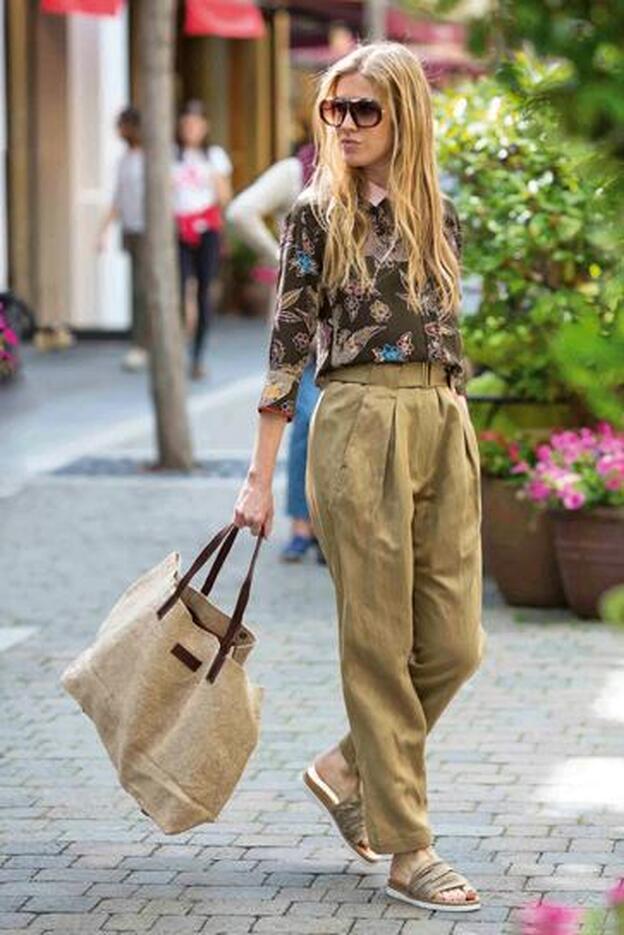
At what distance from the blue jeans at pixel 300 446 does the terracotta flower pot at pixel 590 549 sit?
1.09 metres

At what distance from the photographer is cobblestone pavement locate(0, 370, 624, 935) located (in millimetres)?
5297

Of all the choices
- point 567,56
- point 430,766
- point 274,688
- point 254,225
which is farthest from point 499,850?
point 254,225

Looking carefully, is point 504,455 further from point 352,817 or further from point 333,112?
point 333,112

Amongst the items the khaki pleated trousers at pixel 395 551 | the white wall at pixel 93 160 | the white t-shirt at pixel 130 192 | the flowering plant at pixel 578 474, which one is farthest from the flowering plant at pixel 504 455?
the white wall at pixel 93 160

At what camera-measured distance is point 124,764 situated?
5.27 metres

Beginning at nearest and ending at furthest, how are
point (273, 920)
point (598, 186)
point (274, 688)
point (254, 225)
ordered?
point (598, 186) < point (273, 920) < point (274, 688) < point (254, 225)

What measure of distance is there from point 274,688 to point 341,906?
2.57 meters

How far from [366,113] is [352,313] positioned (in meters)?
0.42

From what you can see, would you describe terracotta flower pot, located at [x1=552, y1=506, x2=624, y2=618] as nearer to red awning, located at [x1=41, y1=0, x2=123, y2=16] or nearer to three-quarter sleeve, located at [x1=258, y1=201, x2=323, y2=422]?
three-quarter sleeve, located at [x1=258, y1=201, x2=323, y2=422]

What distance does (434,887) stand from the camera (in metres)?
5.23

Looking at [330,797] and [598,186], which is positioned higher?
[598,186]

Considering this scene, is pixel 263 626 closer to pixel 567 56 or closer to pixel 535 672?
pixel 535 672

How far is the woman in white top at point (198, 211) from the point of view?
1856 centimetres

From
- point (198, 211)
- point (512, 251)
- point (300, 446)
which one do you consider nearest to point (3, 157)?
point (198, 211)
